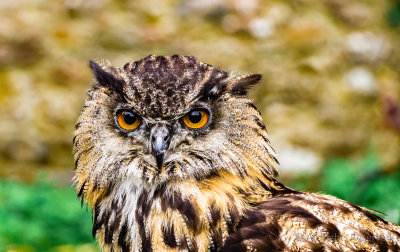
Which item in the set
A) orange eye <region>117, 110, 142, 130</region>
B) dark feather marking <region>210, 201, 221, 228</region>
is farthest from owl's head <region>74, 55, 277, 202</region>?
dark feather marking <region>210, 201, 221, 228</region>

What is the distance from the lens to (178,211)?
5.73 feet

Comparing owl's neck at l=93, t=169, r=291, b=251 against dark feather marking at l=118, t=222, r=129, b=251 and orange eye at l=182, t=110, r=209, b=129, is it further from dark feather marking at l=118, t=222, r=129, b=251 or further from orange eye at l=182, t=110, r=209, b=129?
orange eye at l=182, t=110, r=209, b=129

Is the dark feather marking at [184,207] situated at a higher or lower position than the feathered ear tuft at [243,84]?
lower

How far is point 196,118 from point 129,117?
0.26 m

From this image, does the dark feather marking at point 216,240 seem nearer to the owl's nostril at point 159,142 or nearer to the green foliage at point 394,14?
the owl's nostril at point 159,142

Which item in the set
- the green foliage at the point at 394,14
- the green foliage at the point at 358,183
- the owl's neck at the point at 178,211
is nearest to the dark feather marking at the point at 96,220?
the owl's neck at the point at 178,211

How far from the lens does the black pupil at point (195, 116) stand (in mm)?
1873

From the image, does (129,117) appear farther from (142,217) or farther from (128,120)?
(142,217)

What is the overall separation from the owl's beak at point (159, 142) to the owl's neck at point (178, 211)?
4.2 inches

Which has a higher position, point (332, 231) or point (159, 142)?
point (159, 142)

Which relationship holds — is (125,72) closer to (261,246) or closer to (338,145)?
(261,246)

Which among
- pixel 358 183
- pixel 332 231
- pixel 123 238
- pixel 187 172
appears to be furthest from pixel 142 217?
pixel 358 183

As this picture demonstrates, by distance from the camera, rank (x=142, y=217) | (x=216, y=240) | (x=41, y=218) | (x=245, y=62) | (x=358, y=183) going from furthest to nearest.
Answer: (x=245, y=62) → (x=358, y=183) → (x=41, y=218) → (x=142, y=217) → (x=216, y=240)

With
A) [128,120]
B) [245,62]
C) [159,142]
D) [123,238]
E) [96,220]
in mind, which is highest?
[245,62]
